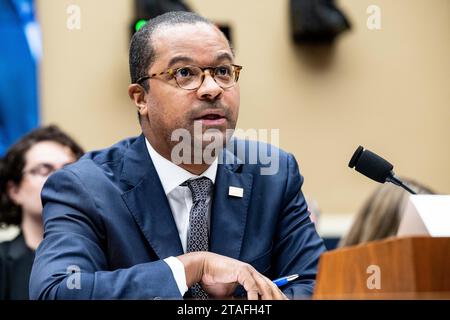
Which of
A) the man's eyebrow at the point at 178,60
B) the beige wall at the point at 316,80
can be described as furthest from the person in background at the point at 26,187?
the man's eyebrow at the point at 178,60

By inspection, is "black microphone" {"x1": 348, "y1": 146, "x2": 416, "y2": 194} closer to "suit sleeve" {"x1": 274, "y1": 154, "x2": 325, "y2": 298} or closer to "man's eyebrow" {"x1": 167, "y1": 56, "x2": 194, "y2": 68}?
"suit sleeve" {"x1": 274, "y1": 154, "x2": 325, "y2": 298}

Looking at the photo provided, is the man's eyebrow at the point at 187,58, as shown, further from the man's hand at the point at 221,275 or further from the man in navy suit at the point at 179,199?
the man's hand at the point at 221,275

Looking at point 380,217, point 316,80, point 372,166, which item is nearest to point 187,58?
point 372,166

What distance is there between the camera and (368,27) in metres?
4.02

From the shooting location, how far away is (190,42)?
1.68 metres

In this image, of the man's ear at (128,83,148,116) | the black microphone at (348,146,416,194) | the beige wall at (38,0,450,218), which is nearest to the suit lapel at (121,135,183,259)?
the man's ear at (128,83,148,116)

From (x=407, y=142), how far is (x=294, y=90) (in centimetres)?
60

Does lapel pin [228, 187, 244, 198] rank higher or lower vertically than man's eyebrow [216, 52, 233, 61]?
lower

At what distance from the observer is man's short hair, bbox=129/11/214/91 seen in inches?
68.7

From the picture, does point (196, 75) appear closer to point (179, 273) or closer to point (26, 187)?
point (179, 273)

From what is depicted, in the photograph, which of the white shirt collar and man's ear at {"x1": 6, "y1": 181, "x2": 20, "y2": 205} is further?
man's ear at {"x1": 6, "y1": 181, "x2": 20, "y2": 205}

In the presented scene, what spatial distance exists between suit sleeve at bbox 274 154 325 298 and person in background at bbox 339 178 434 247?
1.00 feet

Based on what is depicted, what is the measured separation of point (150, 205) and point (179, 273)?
0.81 ft
